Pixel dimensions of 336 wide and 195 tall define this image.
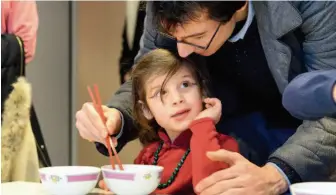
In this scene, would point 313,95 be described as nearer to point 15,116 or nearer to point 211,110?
point 211,110

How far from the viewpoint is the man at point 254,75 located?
1062 mm

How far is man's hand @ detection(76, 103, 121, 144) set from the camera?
125 cm

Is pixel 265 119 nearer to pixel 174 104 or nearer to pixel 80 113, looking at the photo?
pixel 174 104

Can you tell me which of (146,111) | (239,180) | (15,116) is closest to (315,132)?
(239,180)

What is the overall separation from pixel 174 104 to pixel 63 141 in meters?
1.02

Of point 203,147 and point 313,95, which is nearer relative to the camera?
point 313,95

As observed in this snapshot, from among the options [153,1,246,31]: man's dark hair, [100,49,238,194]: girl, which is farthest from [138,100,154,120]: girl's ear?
[153,1,246,31]: man's dark hair

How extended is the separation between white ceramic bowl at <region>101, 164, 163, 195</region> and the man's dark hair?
325 millimetres

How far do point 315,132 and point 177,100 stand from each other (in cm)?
32

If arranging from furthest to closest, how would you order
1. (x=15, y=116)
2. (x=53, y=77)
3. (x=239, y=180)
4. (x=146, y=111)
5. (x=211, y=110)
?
(x=53, y=77) → (x=15, y=116) → (x=146, y=111) → (x=211, y=110) → (x=239, y=180)

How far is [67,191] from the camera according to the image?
3.46 feet

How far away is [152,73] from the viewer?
4.32 feet

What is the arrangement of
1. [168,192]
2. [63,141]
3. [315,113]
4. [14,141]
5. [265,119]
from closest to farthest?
[315,113] < [168,192] < [265,119] < [14,141] < [63,141]

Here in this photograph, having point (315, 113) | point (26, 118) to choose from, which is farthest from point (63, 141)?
point (315, 113)
